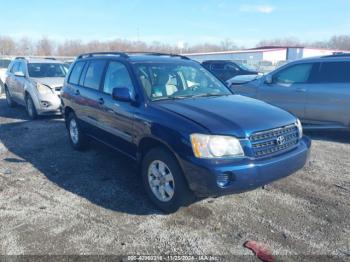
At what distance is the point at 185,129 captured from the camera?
11.5 feet

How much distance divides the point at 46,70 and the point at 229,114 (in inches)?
321

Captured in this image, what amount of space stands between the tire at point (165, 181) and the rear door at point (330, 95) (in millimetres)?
4539

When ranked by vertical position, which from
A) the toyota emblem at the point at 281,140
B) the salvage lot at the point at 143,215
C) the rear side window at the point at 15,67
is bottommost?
the salvage lot at the point at 143,215

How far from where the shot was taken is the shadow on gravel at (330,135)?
7.14m

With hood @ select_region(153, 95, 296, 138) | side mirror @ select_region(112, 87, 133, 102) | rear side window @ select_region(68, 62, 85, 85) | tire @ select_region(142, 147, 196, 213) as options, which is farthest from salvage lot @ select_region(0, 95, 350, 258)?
rear side window @ select_region(68, 62, 85, 85)

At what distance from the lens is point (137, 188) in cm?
470

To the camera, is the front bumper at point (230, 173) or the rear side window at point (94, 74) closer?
the front bumper at point (230, 173)

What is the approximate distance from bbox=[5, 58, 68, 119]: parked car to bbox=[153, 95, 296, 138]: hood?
19.5ft

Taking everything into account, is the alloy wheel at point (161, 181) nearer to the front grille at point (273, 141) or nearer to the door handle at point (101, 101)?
the front grille at point (273, 141)

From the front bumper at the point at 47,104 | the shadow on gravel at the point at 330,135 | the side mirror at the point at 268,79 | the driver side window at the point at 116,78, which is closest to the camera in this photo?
the driver side window at the point at 116,78

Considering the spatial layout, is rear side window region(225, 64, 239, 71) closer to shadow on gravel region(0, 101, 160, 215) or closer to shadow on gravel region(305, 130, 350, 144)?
shadow on gravel region(305, 130, 350, 144)

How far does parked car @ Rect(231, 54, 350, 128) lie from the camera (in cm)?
681

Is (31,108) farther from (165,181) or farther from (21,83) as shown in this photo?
(165,181)

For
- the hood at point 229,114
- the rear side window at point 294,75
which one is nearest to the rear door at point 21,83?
the rear side window at point 294,75
